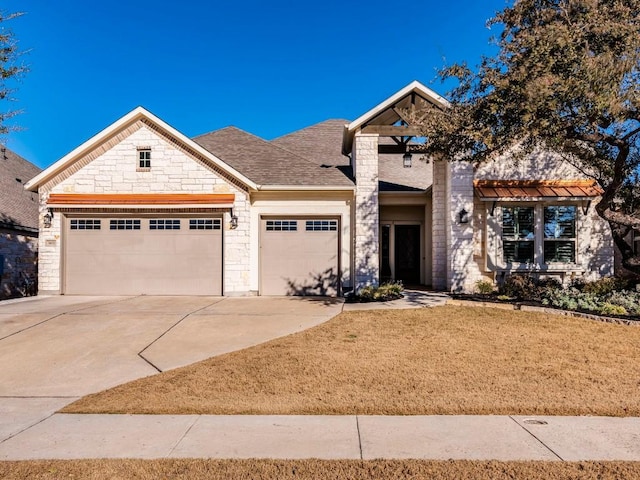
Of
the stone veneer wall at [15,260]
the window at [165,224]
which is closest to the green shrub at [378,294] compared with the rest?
the window at [165,224]

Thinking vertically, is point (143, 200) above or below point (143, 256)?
above

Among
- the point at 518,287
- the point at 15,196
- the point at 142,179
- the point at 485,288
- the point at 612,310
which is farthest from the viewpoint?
the point at 15,196

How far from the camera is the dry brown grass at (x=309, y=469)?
3.31 m

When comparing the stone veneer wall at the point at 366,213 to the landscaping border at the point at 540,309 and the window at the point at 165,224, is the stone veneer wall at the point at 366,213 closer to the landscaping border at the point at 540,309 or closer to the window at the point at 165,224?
the landscaping border at the point at 540,309

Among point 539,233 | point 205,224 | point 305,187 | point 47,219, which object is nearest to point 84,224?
point 47,219

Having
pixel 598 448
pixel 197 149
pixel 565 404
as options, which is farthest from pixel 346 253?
pixel 598 448

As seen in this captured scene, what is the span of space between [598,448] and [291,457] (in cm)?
286

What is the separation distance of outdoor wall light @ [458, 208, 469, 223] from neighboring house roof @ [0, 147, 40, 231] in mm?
15204

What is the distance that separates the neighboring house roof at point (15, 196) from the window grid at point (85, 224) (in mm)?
3047

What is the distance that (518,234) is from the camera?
13008 mm

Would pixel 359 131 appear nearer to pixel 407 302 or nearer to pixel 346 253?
pixel 346 253

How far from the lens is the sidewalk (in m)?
3.71

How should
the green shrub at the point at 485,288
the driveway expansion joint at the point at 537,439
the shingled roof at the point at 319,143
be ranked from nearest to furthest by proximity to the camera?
the driveway expansion joint at the point at 537,439
the green shrub at the point at 485,288
the shingled roof at the point at 319,143

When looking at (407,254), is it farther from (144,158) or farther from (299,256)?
(144,158)
